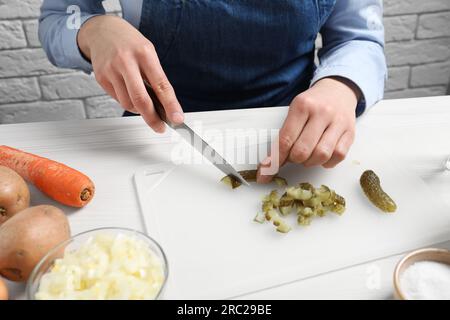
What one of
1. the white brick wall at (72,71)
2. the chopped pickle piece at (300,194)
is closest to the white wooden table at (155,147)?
the chopped pickle piece at (300,194)

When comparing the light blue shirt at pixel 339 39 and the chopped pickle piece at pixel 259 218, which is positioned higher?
the light blue shirt at pixel 339 39

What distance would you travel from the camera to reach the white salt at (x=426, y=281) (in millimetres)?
484

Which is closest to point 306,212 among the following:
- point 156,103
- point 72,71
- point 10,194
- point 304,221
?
point 304,221

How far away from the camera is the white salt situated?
48 cm

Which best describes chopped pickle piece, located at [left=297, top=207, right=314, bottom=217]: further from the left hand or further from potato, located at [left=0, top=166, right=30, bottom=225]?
potato, located at [left=0, top=166, right=30, bottom=225]

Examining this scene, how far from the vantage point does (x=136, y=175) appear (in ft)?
2.40

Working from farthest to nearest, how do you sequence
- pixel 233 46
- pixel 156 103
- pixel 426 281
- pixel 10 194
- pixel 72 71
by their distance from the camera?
pixel 72 71 < pixel 233 46 < pixel 156 103 < pixel 10 194 < pixel 426 281

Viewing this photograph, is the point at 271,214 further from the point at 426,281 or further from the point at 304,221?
the point at 426,281

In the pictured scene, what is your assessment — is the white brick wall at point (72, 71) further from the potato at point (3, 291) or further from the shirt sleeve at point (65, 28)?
the potato at point (3, 291)

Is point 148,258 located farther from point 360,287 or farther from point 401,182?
point 401,182

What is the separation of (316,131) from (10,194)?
1.46 ft

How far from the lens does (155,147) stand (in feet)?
2.66

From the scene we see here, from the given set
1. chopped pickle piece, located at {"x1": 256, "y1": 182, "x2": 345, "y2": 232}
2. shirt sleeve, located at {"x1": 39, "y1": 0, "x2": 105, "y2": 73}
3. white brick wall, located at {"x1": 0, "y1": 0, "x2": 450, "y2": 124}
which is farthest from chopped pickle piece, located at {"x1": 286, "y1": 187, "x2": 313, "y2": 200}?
white brick wall, located at {"x1": 0, "y1": 0, "x2": 450, "y2": 124}

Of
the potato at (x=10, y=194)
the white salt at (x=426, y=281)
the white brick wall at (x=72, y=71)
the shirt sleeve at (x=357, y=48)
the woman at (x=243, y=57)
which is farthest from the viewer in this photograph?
the white brick wall at (x=72, y=71)
